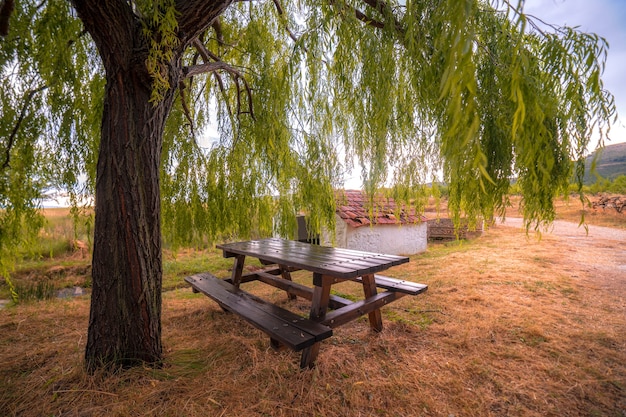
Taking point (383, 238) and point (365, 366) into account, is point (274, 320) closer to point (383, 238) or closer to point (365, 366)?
point (365, 366)

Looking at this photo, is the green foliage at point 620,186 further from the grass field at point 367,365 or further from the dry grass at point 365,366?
the dry grass at point 365,366

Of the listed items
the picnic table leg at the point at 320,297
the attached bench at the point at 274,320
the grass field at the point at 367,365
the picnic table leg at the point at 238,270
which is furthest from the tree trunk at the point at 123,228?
the picnic table leg at the point at 238,270

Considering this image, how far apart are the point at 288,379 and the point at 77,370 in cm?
166

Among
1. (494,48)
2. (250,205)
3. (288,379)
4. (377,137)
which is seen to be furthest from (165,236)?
(494,48)

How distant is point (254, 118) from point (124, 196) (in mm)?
1905

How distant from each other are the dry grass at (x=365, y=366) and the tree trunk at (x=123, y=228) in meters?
0.28

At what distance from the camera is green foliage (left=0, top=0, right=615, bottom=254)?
1678mm

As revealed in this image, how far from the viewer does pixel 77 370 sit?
7.41 feet

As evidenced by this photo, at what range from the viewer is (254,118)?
365 centimetres

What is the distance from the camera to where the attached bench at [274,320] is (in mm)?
2248

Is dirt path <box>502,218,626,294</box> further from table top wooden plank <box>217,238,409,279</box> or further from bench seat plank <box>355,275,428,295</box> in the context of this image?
table top wooden plank <box>217,238,409,279</box>

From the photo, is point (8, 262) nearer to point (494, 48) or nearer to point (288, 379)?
Answer: point (288, 379)

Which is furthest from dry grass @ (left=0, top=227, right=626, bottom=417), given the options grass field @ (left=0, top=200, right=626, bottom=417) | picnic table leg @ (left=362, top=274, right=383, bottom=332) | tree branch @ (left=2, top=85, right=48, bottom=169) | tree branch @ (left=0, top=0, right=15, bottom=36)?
tree branch @ (left=0, top=0, right=15, bottom=36)

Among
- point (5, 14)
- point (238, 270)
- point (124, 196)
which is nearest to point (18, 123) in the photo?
point (5, 14)
